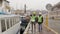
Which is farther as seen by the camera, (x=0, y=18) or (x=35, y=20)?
(x=35, y=20)

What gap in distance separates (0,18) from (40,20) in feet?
16.1

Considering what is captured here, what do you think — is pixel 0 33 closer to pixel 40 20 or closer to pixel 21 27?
pixel 40 20

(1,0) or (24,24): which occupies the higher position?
(1,0)

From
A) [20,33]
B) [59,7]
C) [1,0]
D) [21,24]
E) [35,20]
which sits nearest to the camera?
[35,20]

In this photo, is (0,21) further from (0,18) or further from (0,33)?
(0,33)

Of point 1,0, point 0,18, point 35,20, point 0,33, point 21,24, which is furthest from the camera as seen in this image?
point 1,0

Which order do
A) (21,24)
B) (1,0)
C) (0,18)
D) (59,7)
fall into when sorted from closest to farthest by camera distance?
(0,18) < (21,24) < (1,0) < (59,7)

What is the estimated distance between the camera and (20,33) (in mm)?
22766

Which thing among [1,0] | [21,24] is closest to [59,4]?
[1,0]

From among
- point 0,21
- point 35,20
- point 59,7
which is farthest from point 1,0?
point 59,7

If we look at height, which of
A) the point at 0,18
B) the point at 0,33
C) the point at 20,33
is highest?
the point at 0,18

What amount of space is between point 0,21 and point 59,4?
9228 cm

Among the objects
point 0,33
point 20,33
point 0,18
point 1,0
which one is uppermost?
point 1,0

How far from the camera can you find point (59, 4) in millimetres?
102250
